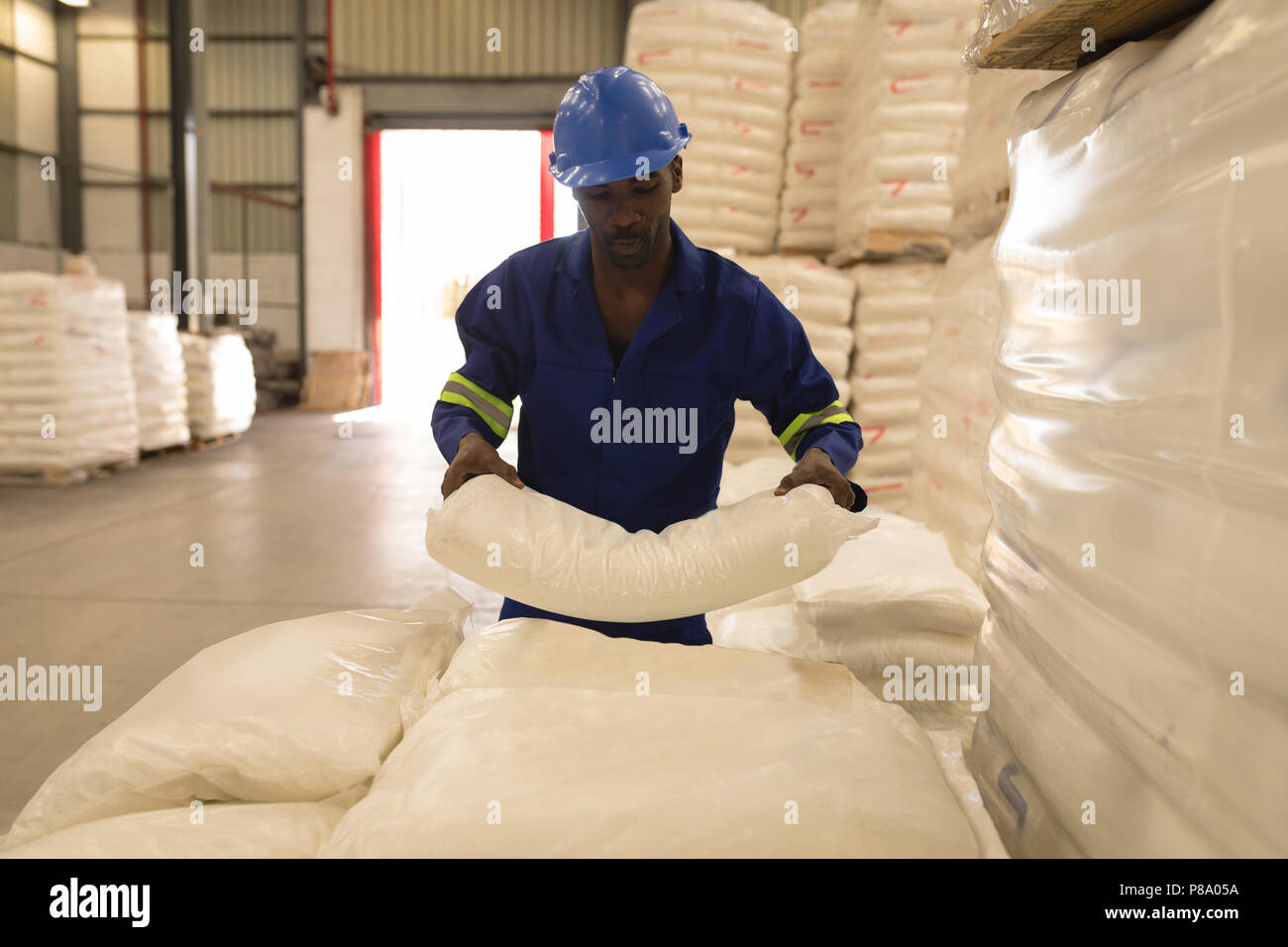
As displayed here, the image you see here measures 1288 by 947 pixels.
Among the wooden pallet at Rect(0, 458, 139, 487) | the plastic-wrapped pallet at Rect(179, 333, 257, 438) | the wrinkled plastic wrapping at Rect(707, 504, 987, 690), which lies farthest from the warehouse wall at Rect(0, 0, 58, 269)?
the wrinkled plastic wrapping at Rect(707, 504, 987, 690)

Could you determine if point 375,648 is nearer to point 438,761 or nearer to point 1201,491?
point 438,761

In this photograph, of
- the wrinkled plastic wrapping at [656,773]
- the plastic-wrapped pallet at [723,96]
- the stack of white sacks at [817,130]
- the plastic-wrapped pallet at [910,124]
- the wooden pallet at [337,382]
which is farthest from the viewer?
the wooden pallet at [337,382]

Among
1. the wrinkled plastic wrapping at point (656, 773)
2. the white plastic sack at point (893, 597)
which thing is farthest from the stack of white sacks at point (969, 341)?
the wrinkled plastic wrapping at point (656, 773)

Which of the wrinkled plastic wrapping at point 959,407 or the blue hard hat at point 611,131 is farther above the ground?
the blue hard hat at point 611,131

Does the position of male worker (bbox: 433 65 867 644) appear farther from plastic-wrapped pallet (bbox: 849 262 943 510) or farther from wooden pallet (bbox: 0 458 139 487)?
wooden pallet (bbox: 0 458 139 487)

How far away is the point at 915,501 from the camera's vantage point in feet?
9.20

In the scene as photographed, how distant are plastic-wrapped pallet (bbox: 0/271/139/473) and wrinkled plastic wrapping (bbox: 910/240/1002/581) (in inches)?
212

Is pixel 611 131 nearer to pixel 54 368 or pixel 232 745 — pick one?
pixel 232 745

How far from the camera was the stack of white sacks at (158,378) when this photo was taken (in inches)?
263

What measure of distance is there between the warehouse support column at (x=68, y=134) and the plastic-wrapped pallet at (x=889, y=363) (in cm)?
1254

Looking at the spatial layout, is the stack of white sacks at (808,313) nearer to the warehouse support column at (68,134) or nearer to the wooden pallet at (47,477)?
the wooden pallet at (47,477)

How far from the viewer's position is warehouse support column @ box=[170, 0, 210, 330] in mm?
8234

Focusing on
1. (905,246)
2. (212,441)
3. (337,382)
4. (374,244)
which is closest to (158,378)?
(212,441)

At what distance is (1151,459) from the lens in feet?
2.61
